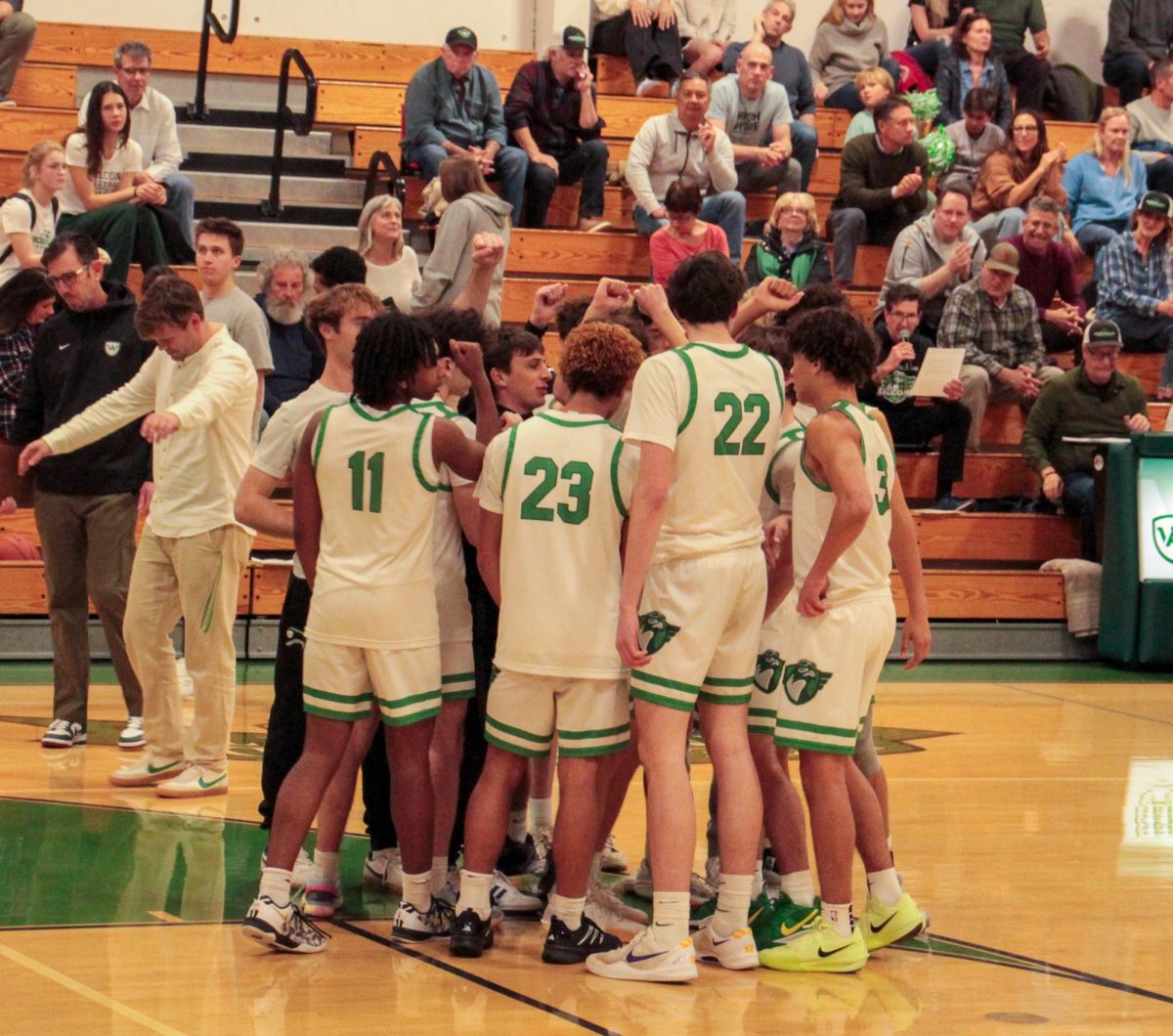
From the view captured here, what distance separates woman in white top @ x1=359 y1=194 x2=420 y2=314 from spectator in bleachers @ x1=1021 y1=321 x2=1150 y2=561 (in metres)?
3.63

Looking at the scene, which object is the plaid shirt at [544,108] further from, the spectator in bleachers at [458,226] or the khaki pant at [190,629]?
the khaki pant at [190,629]

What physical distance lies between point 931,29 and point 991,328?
465 centimetres

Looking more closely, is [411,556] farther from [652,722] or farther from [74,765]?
[74,765]

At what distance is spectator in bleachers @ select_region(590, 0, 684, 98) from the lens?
1375cm

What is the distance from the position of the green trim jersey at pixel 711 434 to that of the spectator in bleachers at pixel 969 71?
32.8 ft

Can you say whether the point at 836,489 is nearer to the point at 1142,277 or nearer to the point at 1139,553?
the point at 1139,553

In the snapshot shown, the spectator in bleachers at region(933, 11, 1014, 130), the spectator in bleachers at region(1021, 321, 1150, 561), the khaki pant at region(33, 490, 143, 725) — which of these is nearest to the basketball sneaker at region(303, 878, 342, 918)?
the khaki pant at region(33, 490, 143, 725)

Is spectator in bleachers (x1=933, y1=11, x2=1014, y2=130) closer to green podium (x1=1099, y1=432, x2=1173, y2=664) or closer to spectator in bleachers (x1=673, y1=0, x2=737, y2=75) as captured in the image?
spectator in bleachers (x1=673, y1=0, x2=737, y2=75)

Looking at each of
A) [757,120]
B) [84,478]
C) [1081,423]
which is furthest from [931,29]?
[84,478]

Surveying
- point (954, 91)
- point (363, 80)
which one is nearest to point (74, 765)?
point (363, 80)

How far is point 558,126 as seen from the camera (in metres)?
12.4

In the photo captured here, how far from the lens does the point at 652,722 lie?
4500 mm

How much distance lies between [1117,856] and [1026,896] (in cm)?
66

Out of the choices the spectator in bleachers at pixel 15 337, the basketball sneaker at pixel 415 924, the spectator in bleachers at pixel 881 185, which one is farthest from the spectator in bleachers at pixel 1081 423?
the basketball sneaker at pixel 415 924
